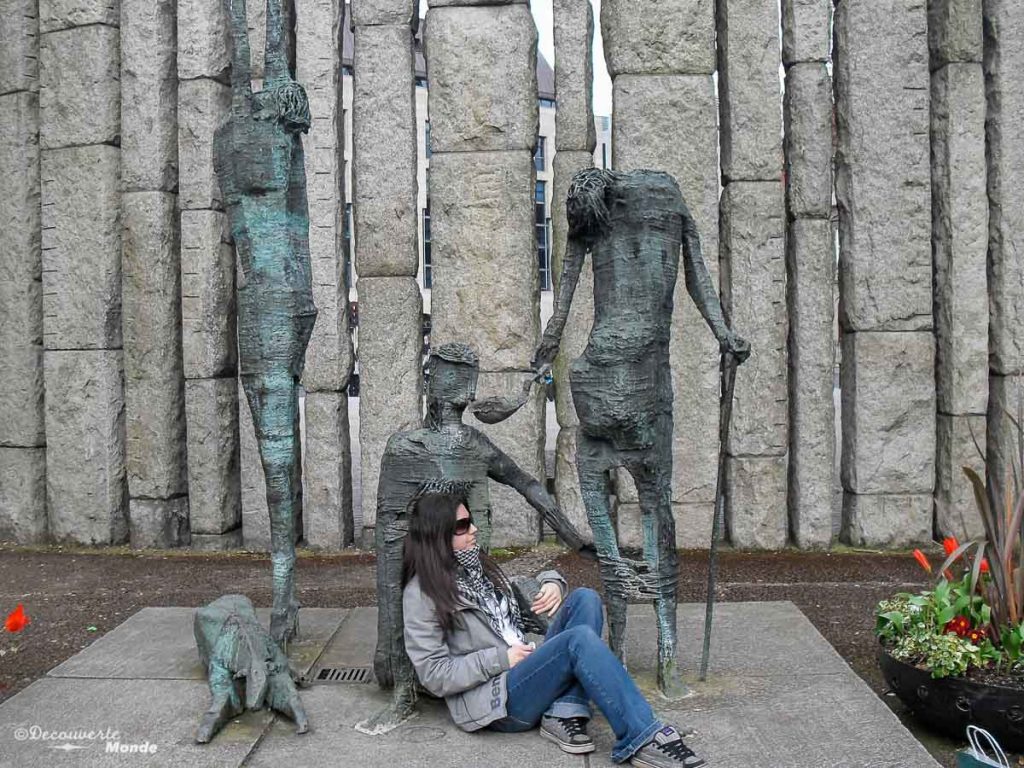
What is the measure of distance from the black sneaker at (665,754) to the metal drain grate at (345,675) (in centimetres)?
136

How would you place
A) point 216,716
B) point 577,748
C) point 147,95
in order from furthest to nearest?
1. point 147,95
2. point 216,716
3. point 577,748

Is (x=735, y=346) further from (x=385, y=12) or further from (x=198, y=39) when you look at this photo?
(x=198, y=39)

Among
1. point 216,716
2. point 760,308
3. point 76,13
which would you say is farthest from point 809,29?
point 216,716

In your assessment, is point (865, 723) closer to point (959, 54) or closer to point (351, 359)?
point (351, 359)

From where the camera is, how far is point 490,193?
6.54 m

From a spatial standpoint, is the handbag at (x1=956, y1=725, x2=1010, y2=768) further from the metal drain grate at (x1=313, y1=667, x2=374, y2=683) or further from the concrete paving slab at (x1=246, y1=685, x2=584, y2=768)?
the metal drain grate at (x1=313, y1=667, x2=374, y2=683)

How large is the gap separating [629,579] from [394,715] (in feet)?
3.49

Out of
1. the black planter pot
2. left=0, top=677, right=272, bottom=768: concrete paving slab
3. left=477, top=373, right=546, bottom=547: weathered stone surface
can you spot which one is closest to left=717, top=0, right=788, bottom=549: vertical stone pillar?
left=477, top=373, right=546, bottom=547: weathered stone surface

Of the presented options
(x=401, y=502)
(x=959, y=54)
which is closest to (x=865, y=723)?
(x=401, y=502)

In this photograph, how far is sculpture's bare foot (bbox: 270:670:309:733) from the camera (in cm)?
340

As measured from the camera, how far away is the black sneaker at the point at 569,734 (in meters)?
3.13

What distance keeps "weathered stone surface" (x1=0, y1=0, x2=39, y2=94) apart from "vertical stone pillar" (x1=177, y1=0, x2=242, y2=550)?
1377 millimetres

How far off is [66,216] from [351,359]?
237cm

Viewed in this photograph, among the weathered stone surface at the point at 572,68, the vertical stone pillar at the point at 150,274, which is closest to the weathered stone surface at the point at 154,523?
the vertical stone pillar at the point at 150,274
